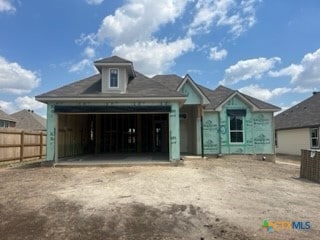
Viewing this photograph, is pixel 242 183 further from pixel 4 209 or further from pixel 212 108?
pixel 212 108

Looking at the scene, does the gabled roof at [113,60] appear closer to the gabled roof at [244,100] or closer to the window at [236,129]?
the gabled roof at [244,100]

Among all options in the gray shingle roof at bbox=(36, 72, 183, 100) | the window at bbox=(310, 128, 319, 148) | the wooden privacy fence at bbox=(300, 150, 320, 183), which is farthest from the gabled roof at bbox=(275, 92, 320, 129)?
the gray shingle roof at bbox=(36, 72, 183, 100)

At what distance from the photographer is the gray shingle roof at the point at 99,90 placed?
1555 cm

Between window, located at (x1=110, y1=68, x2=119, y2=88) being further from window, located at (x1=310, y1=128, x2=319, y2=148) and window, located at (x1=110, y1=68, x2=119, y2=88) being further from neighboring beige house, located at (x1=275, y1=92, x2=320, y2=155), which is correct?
window, located at (x1=310, y1=128, x2=319, y2=148)

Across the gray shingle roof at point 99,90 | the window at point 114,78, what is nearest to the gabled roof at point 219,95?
the gray shingle roof at point 99,90

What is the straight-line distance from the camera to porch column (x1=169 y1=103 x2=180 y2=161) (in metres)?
15.6

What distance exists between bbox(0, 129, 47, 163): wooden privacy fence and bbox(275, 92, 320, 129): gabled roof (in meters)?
20.9

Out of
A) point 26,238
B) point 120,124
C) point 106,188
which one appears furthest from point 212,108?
point 26,238

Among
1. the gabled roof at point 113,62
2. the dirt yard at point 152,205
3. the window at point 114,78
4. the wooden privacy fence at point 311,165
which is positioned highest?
the gabled roof at point 113,62

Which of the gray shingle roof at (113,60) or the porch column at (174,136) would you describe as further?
the gray shingle roof at (113,60)

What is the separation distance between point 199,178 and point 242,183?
164 centimetres

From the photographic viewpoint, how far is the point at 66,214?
7039mm

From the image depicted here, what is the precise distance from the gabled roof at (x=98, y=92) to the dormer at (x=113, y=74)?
0.39 metres

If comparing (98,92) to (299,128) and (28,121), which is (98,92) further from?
(28,121)
